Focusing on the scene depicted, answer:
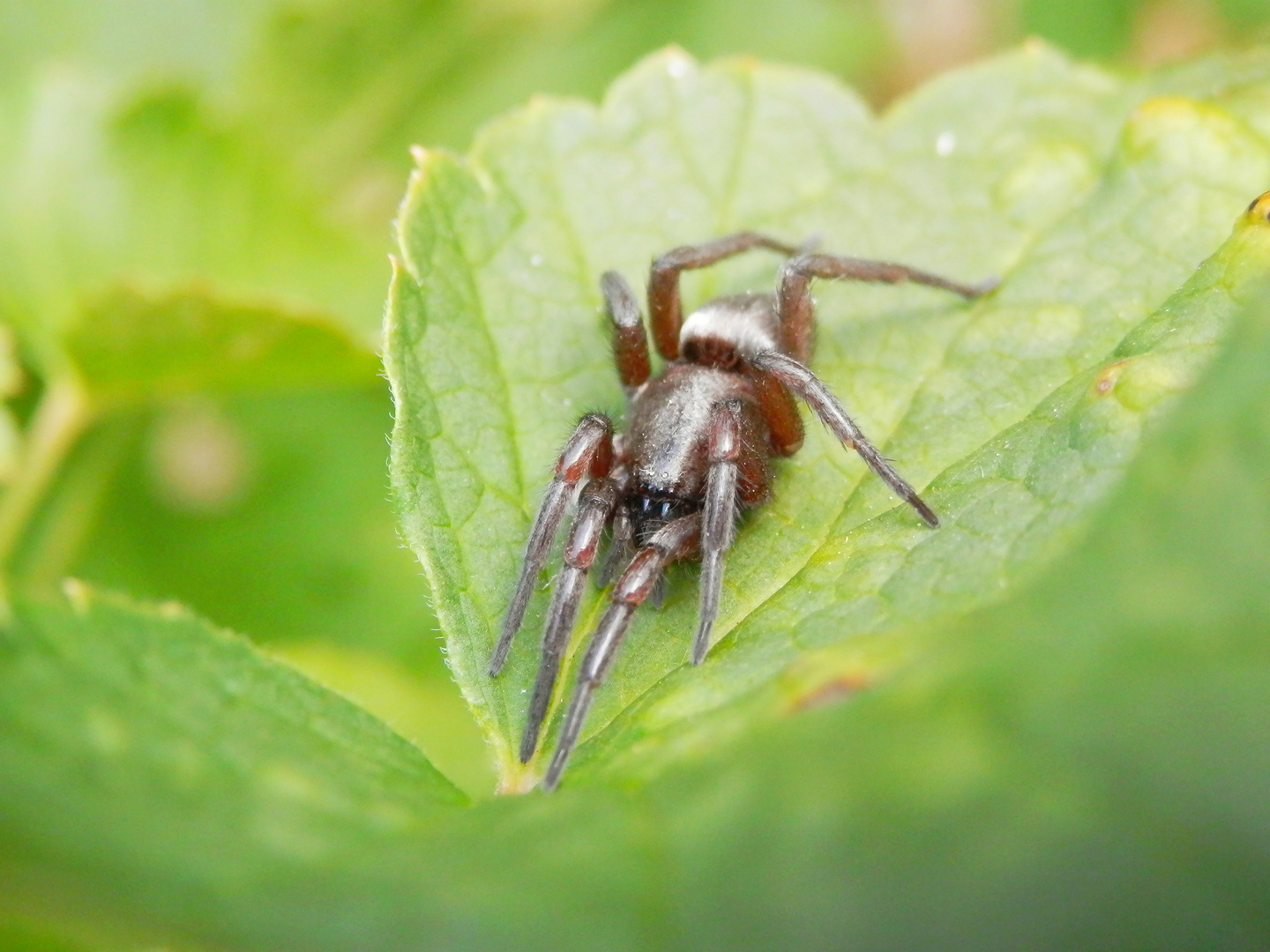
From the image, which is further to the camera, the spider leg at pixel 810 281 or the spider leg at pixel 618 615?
the spider leg at pixel 810 281

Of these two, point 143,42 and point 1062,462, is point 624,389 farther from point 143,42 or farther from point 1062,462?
point 143,42

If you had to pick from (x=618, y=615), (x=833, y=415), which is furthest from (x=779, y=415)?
(x=618, y=615)

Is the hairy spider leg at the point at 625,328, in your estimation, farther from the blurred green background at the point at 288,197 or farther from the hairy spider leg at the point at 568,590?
the blurred green background at the point at 288,197

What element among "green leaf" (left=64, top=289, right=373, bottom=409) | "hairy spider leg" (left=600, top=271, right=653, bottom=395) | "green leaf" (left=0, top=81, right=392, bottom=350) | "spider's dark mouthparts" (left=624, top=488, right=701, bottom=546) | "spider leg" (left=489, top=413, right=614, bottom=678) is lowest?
"spider's dark mouthparts" (left=624, top=488, right=701, bottom=546)

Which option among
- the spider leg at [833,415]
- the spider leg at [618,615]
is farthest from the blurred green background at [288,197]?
the spider leg at [833,415]

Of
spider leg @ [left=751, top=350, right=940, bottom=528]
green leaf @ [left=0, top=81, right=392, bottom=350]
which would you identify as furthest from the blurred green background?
spider leg @ [left=751, top=350, right=940, bottom=528]

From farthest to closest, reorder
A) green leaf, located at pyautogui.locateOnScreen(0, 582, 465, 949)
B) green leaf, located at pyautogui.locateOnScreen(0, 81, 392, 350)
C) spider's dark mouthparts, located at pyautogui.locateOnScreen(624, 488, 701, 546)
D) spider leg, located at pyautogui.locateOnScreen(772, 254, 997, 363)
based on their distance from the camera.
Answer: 1. green leaf, located at pyautogui.locateOnScreen(0, 81, 392, 350)
2. spider leg, located at pyautogui.locateOnScreen(772, 254, 997, 363)
3. spider's dark mouthparts, located at pyautogui.locateOnScreen(624, 488, 701, 546)
4. green leaf, located at pyautogui.locateOnScreen(0, 582, 465, 949)

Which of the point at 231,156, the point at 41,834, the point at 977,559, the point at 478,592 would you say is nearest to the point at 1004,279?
the point at 977,559

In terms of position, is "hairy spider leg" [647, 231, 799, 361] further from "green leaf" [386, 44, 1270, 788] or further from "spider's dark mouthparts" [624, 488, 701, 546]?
"spider's dark mouthparts" [624, 488, 701, 546]
